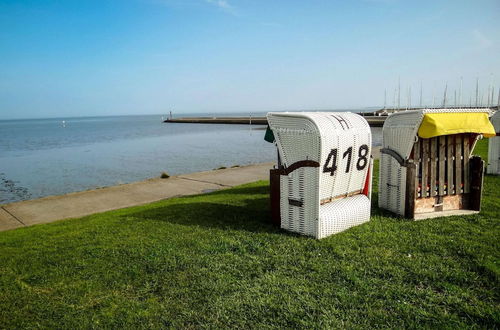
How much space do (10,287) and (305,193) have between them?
4.06 meters

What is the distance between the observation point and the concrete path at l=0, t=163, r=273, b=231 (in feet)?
25.6

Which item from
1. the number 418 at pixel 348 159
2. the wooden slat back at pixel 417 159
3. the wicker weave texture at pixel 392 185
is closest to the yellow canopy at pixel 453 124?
the wooden slat back at pixel 417 159

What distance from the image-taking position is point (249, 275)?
13.6 ft

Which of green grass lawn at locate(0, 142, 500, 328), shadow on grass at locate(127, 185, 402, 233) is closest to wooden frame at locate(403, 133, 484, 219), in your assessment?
green grass lawn at locate(0, 142, 500, 328)

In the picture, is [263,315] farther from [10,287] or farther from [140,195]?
[140,195]

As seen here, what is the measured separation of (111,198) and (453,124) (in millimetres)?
8202

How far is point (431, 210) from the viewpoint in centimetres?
639

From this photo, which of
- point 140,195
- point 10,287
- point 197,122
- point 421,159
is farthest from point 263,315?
point 197,122

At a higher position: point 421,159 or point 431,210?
point 421,159

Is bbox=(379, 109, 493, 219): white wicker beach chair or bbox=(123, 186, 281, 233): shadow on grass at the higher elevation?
bbox=(379, 109, 493, 219): white wicker beach chair

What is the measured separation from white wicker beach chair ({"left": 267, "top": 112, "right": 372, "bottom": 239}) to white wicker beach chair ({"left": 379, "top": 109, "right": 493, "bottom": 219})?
69 centimetres

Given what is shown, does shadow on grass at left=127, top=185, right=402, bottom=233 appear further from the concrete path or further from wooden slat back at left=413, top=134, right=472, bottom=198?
the concrete path

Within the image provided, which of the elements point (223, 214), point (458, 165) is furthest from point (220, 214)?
point (458, 165)

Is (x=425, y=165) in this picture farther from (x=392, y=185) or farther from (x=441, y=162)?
(x=392, y=185)
